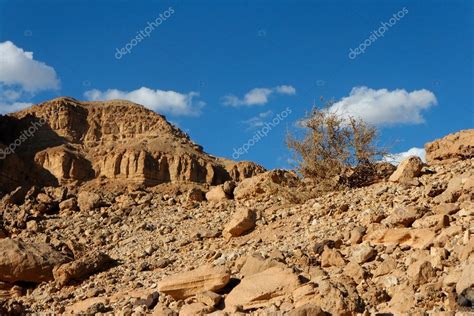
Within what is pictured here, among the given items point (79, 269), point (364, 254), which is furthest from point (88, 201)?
point (364, 254)

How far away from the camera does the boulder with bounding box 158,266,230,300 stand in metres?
7.86

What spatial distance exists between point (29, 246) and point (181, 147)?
37.8 metres

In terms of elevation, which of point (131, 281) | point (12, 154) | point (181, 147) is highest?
point (181, 147)

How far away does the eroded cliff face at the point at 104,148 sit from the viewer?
41469 millimetres

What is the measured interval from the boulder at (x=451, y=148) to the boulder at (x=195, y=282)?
768 centimetres

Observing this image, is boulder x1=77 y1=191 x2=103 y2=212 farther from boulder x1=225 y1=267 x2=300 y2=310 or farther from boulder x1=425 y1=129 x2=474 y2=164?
boulder x1=225 y1=267 x2=300 y2=310

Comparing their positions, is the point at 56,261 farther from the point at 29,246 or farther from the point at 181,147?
the point at 181,147

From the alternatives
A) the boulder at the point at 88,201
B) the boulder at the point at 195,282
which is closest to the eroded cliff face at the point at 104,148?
the boulder at the point at 88,201

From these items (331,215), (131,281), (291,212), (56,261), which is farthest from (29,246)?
(331,215)

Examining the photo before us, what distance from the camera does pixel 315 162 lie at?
1376 cm

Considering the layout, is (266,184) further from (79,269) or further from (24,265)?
(24,265)

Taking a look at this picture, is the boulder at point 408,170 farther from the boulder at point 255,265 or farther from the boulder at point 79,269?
the boulder at point 79,269

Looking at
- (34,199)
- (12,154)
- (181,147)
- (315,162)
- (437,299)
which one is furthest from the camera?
(181,147)

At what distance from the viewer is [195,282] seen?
26.2 feet
